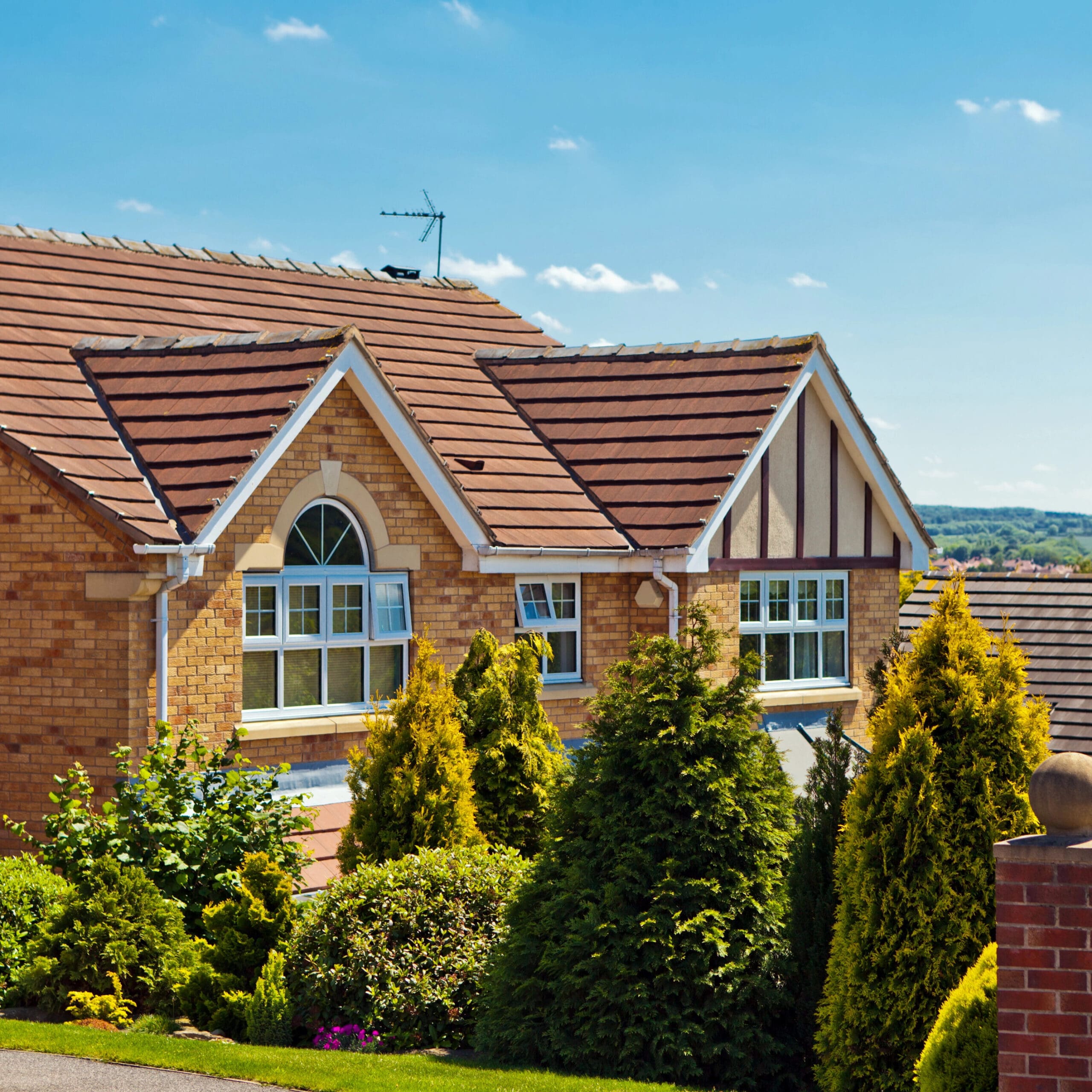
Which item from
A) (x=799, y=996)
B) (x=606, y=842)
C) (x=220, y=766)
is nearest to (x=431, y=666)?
(x=220, y=766)

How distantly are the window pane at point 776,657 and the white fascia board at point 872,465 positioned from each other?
2290 millimetres

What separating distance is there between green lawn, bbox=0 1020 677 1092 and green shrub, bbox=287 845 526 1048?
0.54 metres

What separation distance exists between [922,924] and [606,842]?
2126mm

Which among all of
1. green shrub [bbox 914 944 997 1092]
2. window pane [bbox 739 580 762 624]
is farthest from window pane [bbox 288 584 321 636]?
green shrub [bbox 914 944 997 1092]

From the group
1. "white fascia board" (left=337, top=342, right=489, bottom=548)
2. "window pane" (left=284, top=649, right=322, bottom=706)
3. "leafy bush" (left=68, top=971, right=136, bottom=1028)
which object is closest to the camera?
"leafy bush" (left=68, top=971, right=136, bottom=1028)

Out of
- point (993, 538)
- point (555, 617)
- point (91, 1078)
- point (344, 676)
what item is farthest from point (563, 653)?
point (993, 538)

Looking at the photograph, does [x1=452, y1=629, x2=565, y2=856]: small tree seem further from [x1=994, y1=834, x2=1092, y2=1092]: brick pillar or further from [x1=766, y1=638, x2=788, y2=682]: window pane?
[x1=994, y1=834, x2=1092, y2=1092]: brick pillar

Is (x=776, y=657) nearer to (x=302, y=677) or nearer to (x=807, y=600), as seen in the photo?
(x=807, y=600)

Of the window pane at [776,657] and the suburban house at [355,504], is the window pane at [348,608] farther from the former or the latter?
the window pane at [776,657]

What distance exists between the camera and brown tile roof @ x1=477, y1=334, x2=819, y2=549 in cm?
1798

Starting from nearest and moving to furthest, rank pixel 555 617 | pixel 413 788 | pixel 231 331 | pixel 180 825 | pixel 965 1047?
pixel 965 1047 < pixel 413 788 < pixel 180 825 < pixel 555 617 < pixel 231 331

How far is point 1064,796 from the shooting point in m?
5.93

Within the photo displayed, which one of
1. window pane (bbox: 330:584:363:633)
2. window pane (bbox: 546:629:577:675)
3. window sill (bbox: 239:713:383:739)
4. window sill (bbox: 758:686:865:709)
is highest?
window pane (bbox: 330:584:363:633)

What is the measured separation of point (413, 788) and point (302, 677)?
11.1 ft
